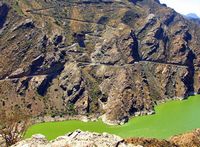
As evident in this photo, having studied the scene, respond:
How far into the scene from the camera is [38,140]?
200ft

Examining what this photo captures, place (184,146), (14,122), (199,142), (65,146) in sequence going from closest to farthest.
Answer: (65,146), (14,122), (184,146), (199,142)

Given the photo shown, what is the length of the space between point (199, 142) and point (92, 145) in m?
65.4

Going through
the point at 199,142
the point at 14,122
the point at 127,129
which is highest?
the point at 14,122

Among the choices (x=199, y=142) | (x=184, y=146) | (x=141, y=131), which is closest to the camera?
(x=184, y=146)

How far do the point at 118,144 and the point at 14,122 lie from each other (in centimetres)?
3563

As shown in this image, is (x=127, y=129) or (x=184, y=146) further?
(x=127, y=129)

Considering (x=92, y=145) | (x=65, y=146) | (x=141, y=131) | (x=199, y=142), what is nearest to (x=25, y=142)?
(x=65, y=146)

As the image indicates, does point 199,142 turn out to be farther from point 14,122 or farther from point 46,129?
point 46,129

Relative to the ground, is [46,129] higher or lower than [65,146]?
lower

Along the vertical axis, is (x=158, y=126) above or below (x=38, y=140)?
below

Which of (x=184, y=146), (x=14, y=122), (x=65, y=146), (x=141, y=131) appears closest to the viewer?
(x=65, y=146)

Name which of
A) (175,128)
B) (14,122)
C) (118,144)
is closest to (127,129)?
(175,128)

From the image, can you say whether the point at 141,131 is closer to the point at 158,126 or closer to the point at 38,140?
the point at 158,126

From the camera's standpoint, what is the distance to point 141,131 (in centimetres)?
19138
